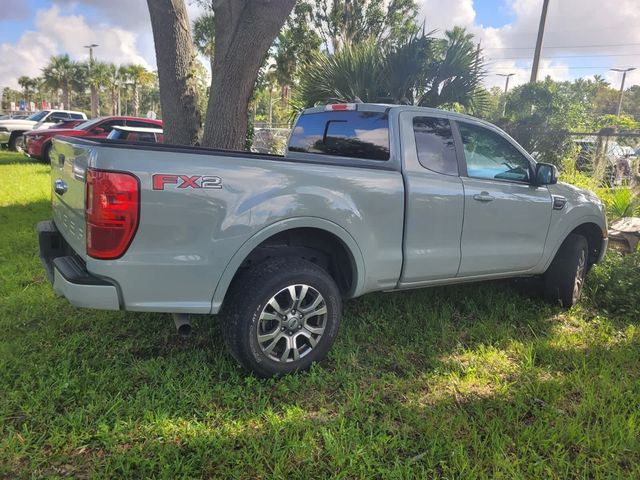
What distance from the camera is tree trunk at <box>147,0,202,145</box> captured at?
6141 mm

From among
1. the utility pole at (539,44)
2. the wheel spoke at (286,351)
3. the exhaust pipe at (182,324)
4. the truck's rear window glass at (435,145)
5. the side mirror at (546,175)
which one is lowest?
the wheel spoke at (286,351)

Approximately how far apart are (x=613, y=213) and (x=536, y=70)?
966 cm

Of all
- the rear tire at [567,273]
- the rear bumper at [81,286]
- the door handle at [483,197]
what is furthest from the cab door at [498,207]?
the rear bumper at [81,286]

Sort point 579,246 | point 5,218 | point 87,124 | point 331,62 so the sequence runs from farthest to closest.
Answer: point 87,124 < point 331,62 < point 5,218 < point 579,246

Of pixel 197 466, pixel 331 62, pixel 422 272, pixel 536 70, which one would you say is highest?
pixel 536 70

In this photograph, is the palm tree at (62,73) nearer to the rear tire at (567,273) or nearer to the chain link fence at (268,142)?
the chain link fence at (268,142)

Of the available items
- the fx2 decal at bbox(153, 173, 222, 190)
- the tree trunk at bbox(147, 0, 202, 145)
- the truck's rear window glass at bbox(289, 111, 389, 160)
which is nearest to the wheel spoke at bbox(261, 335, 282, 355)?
the fx2 decal at bbox(153, 173, 222, 190)

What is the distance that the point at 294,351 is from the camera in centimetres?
315

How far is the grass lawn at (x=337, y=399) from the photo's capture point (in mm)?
2420

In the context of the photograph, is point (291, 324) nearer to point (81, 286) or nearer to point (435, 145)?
point (81, 286)

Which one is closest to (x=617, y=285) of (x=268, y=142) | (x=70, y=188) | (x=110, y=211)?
(x=110, y=211)

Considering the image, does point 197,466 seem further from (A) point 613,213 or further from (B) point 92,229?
(A) point 613,213

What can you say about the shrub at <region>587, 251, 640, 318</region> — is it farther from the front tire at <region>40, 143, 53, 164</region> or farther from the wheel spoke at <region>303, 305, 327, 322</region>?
the front tire at <region>40, 143, 53, 164</region>

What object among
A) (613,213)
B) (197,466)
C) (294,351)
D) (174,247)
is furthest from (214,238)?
(613,213)
